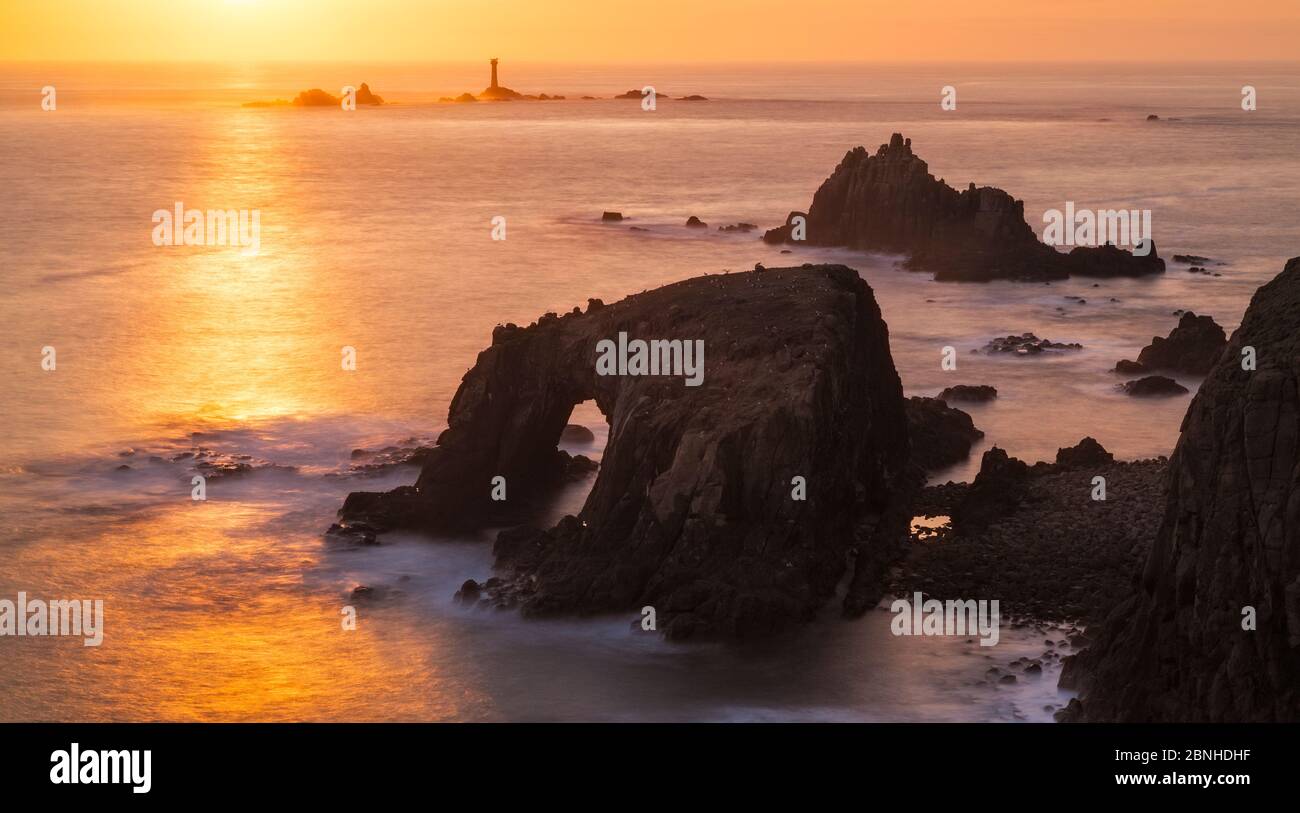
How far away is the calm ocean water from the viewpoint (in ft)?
117

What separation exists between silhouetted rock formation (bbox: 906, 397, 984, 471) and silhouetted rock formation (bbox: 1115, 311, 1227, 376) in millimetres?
13996

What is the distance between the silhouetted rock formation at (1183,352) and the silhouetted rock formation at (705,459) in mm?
21412

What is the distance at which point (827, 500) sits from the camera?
40.2m

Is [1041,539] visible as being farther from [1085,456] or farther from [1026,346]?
[1026,346]

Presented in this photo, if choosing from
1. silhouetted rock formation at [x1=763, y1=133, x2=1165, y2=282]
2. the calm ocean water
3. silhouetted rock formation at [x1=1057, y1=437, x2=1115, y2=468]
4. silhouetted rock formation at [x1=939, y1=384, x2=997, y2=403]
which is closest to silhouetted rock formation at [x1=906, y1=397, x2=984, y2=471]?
the calm ocean water

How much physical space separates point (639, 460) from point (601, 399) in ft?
16.3

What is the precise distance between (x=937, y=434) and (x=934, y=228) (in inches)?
1913

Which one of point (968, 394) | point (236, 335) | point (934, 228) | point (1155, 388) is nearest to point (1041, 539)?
point (968, 394)

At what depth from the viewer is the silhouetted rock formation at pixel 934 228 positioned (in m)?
91.5

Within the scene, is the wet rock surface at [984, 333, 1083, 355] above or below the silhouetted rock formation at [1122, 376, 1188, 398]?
above

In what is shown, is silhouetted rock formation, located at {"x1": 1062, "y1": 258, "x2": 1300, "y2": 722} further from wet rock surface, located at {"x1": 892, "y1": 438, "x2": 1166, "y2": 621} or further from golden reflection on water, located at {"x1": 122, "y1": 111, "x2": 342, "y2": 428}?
golden reflection on water, located at {"x1": 122, "y1": 111, "x2": 342, "y2": 428}

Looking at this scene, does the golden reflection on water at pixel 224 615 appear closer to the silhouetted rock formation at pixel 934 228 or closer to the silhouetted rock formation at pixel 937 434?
the silhouetted rock formation at pixel 937 434

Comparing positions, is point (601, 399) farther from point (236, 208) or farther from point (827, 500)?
point (236, 208)
